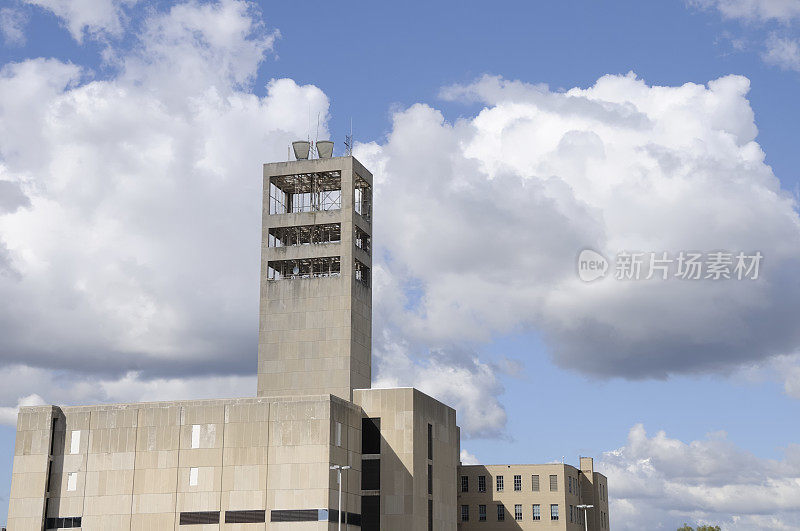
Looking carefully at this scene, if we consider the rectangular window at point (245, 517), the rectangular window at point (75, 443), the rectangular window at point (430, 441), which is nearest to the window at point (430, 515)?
the rectangular window at point (430, 441)

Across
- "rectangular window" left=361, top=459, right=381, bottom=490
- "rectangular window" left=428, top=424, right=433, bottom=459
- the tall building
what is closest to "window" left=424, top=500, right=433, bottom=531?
the tall building

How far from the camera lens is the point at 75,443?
314 ft

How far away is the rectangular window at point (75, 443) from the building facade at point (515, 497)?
6290 cm

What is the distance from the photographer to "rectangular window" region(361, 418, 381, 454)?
98.3 m

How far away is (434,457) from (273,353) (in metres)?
21.3

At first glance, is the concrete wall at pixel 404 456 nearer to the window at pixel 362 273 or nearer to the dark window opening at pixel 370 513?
the dark window opening at pixel 370 513

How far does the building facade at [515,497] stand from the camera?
140000 millimetres

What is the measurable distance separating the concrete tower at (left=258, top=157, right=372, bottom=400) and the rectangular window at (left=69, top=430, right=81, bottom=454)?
66.0 ft

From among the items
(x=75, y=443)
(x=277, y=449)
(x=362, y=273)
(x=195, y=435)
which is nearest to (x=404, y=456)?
(x=277, y=449)

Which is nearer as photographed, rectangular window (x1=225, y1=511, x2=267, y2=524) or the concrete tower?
rectangular window (x1=225, y1=511, x2=267, y2=524)

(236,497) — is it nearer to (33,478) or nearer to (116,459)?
(116,459)

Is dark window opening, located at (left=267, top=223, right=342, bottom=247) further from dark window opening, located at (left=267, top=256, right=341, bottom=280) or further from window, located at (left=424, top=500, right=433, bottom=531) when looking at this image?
window, located at (left=424, top=500, right=433, bottom=531)

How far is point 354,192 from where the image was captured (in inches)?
4414

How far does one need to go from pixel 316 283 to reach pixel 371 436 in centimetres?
1964
